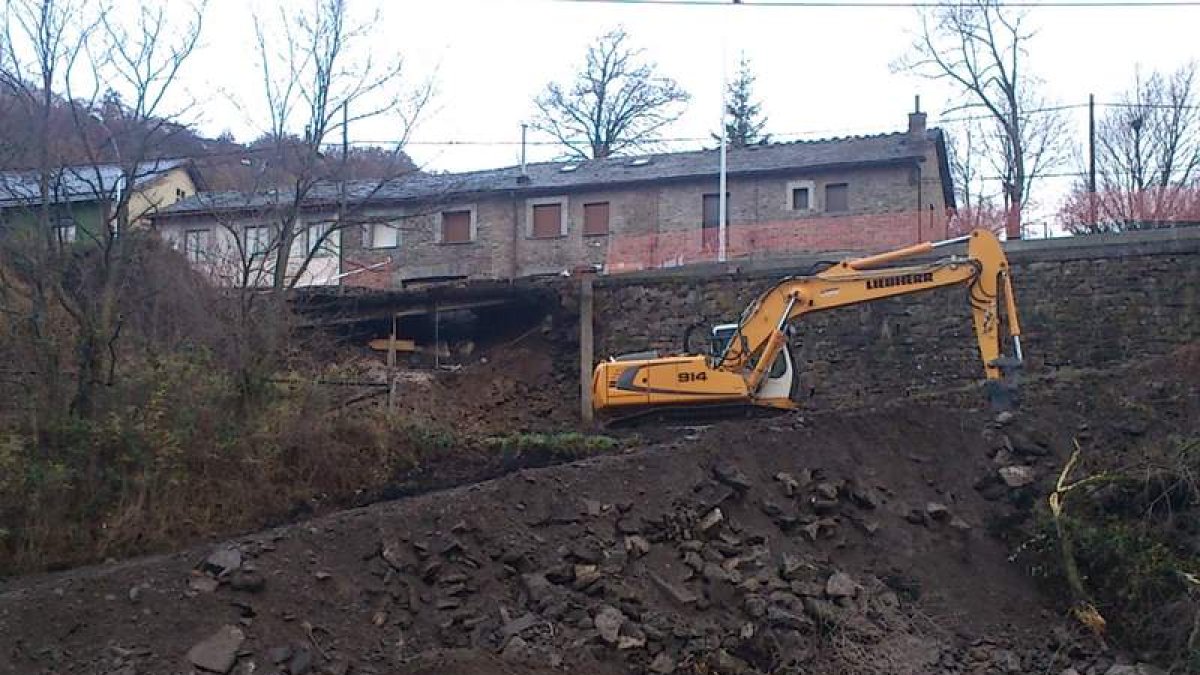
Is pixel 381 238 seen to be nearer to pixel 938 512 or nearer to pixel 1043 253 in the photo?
pixel 1043 253

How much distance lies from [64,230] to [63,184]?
2.49 feet

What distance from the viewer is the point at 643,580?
11.1 meters

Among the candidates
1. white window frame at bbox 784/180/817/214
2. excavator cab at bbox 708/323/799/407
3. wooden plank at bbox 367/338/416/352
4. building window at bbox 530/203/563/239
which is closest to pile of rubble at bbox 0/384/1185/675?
excavator cab at bbox 708/323/799/407

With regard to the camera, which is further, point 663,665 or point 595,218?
point 595,218

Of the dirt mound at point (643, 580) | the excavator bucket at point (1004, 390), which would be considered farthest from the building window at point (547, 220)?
the dirt mound at point (643, 580)

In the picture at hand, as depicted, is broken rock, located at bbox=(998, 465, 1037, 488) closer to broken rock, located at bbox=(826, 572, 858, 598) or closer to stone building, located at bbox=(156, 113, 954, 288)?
broken rock, located at bbox=(826, 572, 858, 598)

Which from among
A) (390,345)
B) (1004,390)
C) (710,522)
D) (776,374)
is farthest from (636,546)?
(390,345)

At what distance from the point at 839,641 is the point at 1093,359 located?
32.5ft

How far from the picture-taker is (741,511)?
12578mm

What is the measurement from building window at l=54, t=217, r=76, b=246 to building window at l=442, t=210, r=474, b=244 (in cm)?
1601

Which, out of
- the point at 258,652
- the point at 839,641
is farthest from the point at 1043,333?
the point at 258,652

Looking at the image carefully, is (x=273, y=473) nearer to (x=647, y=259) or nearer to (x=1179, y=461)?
(x=1179, y=461)

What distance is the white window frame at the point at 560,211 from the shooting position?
103 feet

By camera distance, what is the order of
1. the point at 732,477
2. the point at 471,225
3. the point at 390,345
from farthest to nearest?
the point at 471,225 → the point at 390,345 → the point at 732,477
